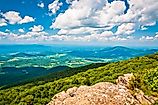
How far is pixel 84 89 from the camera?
3369 centimetres

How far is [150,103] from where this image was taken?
118 feet

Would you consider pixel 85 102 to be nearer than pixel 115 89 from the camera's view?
Yes

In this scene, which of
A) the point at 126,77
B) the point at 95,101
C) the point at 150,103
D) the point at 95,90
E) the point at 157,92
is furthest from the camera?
the point at 126,77

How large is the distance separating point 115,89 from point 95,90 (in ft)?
8.12

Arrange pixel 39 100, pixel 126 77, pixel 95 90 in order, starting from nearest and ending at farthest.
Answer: pixel 95 90, pixel 126 77, pixel 39 100

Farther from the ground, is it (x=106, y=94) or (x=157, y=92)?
(x=106, y=94)

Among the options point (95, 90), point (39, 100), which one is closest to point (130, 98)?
point (95, 90)

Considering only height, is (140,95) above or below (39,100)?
above

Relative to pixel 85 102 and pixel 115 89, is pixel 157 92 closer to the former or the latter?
pixel 115 89

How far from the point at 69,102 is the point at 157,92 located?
1829 centimetres

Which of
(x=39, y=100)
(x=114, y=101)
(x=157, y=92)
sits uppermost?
(x=114, y=101)

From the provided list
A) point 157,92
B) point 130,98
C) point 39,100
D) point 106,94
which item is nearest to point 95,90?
point 106,94

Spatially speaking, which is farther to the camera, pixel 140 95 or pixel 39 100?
pixel 39 100

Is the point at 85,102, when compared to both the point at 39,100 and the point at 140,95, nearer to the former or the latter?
the point at 140,95
